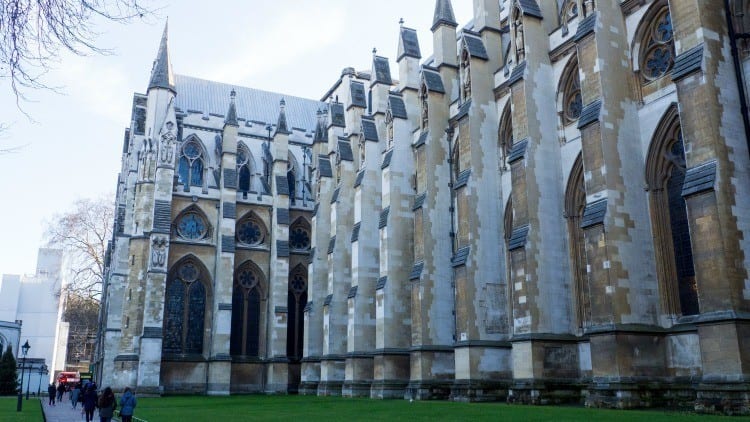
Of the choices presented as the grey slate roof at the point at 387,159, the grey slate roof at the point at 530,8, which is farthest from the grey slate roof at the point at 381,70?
the grey slate roof at the point at 530,8

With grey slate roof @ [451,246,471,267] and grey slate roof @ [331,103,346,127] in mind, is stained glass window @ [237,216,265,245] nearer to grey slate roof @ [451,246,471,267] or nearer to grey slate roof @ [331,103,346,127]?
grey slate roof @ [331,103,346,127]

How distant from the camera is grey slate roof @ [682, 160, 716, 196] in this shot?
14.0 metres

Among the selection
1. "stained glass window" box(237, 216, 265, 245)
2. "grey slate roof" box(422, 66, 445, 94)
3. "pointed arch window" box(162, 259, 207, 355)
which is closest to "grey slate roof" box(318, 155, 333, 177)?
"stained glass window" box(237, 216, 265, 245)

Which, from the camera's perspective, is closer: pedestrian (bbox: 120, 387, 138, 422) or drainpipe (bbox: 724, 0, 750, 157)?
pedestrian (bbox: 120, 387, 138, 422)

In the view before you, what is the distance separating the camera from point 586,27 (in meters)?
18.3

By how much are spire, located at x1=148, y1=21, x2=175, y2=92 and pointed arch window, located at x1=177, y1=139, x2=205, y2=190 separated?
3757mm

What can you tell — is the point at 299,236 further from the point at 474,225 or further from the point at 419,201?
the point at 474,225

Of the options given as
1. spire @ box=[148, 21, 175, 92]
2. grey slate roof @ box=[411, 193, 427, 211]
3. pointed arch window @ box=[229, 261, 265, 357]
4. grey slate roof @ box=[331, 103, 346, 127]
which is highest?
spire @ box=[148, 21, 175, 92]

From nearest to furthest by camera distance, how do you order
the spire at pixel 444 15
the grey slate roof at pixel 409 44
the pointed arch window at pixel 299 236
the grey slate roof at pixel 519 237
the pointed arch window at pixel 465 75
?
the grey slate roof at pixel 519 237, the pointed arch window at pixel 465 75, the spire at pixel 444 15, the grey slate roof at pixel 409 44, the pointed arch window at pixel 299 236

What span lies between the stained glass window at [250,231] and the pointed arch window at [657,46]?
84.2ft

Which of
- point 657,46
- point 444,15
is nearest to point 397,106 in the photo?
point 444,15

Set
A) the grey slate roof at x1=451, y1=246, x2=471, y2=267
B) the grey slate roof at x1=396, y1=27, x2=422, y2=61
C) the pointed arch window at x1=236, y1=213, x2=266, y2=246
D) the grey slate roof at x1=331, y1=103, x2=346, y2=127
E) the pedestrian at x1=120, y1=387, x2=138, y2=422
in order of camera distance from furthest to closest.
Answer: the pointed arch window at x1=236, y1=213, x2=266, y2=246, the grey slate roof at x1=331, y1=103, x2=346, y2=127, the grey slate roof at x1=396, y1=27, x2=422, y2=61, the grey slate roof at x1=451, y1=246, x2=471, y2=267, the pedestrian at x1=120, y1=387, x2=138, y2=422

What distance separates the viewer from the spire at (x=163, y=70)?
1489 inches

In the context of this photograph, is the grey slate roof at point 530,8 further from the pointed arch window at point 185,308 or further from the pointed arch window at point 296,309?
the pointed arch window at point 185,308
